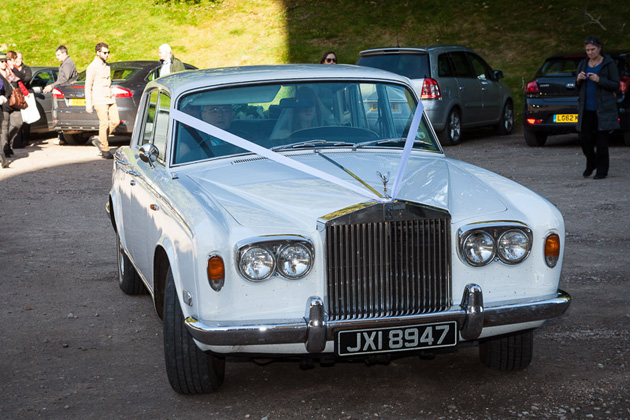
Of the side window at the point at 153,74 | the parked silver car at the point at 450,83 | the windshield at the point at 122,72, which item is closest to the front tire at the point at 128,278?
the parked silver car at the point at 450,83

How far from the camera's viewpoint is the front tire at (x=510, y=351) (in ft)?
16.4

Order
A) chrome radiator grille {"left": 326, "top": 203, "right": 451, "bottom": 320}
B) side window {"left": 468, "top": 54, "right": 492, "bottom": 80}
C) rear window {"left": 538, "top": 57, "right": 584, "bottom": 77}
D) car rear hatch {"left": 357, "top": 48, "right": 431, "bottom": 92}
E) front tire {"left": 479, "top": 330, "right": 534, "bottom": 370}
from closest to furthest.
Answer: chrome radiator grille {"left": 326, "top": 203, "right": 451, "bottom": 320}, front tire {"left": 479, "top": 330, "right": 534, "bottom": 370}, rear window {"left": 538, "top": 57, "right": 584, "bottom": 77}, car rear hatch {"left": 357, "top": 48, "right": 431, "bottom": 92}, side window {"left": 468, "top": 54, "right": 492, "bottom": 80}

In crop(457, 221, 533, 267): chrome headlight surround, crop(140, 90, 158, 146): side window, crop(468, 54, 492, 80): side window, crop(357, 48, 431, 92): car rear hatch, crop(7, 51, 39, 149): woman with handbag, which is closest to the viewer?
crop(457, 221, 533, 267): chrome headlight surround

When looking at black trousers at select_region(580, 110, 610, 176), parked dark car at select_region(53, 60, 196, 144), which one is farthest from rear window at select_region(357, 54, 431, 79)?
black trousers at select_region(580, 110, 610, 176)

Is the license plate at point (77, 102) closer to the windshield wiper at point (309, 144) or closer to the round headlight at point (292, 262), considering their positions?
the windshield wiper at point (309, 144)

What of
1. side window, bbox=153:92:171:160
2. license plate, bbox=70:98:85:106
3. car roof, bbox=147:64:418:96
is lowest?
license plate, bbox=70:98:85:106

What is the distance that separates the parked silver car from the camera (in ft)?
54.7

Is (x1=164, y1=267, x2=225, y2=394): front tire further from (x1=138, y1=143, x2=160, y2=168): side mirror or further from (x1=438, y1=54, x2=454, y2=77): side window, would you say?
(x1=438, y1=54, x2=454, y2=77): side window

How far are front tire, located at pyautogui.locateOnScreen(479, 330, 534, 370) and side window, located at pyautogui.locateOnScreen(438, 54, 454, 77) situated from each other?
12.3 metres

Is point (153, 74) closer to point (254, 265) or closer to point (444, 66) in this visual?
point (444, 66)

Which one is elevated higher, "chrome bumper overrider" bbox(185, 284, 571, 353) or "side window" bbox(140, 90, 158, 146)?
"side window" bbox(140, 90, 158, 146)

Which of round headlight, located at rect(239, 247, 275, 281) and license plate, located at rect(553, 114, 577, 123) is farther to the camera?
license plate, located at rect(553, 114, 577, 123)

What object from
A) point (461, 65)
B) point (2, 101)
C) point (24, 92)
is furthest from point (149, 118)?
point (461, 65)

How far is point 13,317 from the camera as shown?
6.53 metres
